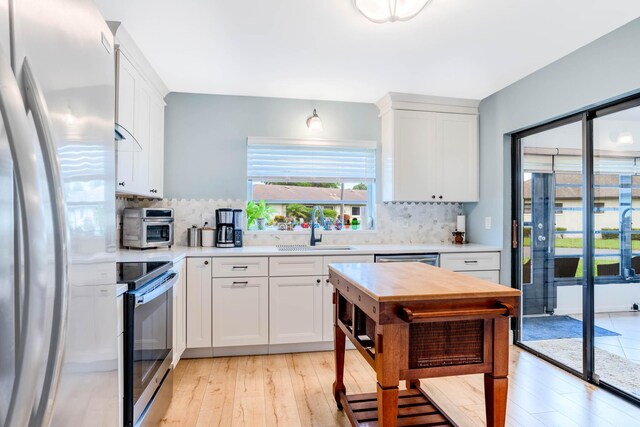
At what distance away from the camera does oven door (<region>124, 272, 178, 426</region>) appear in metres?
1.60

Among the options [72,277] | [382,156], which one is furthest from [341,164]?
[72,277]

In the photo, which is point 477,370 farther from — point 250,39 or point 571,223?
point 250,39

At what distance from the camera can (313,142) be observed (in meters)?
3.88

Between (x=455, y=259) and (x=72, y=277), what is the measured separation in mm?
3230

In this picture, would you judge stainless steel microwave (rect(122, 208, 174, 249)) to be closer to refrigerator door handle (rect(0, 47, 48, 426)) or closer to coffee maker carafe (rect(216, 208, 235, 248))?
coffee maker carafe (rect(216, 208, 235, 248))

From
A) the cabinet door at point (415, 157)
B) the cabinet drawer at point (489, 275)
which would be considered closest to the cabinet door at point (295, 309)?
the cabinet door at point (415, 157)

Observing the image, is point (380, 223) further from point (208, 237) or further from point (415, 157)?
point (208, 237)

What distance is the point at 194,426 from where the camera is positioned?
209 cm

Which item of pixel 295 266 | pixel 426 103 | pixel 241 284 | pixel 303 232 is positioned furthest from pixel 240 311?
pixel 426 103

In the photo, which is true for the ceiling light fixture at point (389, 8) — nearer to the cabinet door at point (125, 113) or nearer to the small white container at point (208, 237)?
the cabinet door at point (125, 113)

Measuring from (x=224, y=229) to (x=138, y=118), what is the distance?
1203mm

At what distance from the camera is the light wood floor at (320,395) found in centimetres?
216

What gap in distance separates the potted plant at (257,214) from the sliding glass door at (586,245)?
8.48 feet

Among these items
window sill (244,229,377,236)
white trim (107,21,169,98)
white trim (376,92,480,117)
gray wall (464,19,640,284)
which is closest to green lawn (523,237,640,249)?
gray wall (464,19,640,284)
